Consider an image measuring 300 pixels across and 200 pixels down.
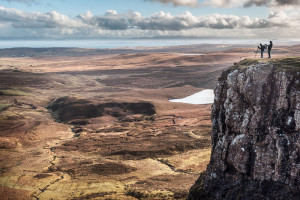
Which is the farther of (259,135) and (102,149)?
(102,149)

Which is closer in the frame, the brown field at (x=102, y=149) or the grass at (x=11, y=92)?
the brown field at (x=102, y=149)

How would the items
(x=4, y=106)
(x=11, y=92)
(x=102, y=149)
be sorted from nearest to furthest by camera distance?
Answer: (x=102, y=149) → (x=4, y=106) → (x=11, y=92)

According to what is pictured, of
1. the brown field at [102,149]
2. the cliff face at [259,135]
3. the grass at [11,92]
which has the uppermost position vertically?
the cliff face at [259,135]

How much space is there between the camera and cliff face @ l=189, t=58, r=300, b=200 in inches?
1228

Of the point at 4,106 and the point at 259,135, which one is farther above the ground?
the point at 259,135

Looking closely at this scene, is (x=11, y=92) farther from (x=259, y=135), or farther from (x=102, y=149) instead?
(x=259, y=135)

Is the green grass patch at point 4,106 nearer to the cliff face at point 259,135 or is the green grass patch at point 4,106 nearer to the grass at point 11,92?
the grass at point 11,92

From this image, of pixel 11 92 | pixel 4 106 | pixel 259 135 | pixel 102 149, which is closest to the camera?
pixel 259 135

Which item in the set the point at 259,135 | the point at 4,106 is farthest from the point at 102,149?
the point at 4,106

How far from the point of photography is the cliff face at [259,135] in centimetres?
3118

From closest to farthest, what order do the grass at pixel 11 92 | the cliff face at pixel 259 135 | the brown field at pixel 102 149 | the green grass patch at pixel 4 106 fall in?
1. the cliff face at pixel 259 135
2. the brown field at pixel 102 149
3. the green grass patch at pixel 4 106
4. the grass at pixel 11 92

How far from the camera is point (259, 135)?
33062 mm

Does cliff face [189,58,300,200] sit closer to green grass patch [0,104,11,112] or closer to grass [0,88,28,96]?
green grass patch [0,104,11,112]

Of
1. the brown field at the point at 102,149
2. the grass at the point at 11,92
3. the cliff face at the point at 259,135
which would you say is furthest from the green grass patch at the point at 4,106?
the cliff face at the point at 259,135
